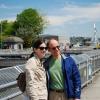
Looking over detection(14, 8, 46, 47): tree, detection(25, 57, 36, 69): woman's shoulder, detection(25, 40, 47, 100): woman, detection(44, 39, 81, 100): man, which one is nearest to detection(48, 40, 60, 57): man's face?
detection(44, 39, 81, 100): man

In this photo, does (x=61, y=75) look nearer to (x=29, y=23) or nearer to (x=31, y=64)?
(x=31, y=64)

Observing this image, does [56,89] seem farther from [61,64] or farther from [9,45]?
[9,45]

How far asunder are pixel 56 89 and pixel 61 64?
1.27 feet

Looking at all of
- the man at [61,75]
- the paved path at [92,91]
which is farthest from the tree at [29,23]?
the man at [61,75]

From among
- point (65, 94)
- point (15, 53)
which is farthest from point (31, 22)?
point (65, 94)

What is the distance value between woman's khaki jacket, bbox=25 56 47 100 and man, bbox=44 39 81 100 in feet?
1.14

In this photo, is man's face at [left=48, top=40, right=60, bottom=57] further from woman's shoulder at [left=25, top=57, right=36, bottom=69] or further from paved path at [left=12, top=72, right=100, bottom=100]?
paved path at [left=12, top=72, right=100, bottom=100]

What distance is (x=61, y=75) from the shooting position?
667cm

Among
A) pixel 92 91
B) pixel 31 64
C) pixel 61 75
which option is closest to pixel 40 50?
pixel 31 64

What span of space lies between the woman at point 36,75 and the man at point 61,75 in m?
0.31

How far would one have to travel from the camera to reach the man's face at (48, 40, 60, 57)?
21.7ft

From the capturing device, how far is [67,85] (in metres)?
6.69

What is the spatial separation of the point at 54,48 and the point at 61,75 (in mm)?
409

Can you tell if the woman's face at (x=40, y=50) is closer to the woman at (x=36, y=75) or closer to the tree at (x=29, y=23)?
the woman at (x=36, y=75)
